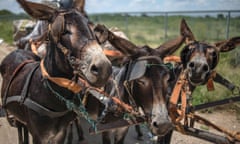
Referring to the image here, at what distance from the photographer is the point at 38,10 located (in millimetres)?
2771

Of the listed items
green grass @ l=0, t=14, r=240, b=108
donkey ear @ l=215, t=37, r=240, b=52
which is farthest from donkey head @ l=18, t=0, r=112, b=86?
green grass @ l=0, t=14, r=240, b=108

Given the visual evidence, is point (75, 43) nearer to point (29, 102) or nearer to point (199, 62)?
point (29, 102)

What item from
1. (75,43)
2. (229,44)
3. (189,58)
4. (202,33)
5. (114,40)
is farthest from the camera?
(202,33)

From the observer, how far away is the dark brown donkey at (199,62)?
3.77 metres

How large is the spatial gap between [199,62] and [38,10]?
2.06 m

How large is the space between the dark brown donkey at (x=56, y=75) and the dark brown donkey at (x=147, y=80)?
1.42 feet

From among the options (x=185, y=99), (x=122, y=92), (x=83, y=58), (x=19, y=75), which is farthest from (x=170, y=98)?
(x=19, y=75)

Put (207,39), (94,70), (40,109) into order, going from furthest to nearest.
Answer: (207,39) < (40,109) < (94,70)

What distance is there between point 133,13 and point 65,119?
13468 mm

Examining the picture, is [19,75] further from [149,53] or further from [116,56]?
[149,53]

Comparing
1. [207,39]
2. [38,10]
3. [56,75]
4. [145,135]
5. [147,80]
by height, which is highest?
[38,10]

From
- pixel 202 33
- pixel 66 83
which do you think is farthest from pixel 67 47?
pixel 202 33

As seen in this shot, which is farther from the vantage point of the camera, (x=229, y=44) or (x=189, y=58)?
(x=229, y=44)

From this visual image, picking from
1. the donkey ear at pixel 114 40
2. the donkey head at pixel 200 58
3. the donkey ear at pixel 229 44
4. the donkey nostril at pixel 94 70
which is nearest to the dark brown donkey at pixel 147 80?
the donkey ear at pixel 114 40
